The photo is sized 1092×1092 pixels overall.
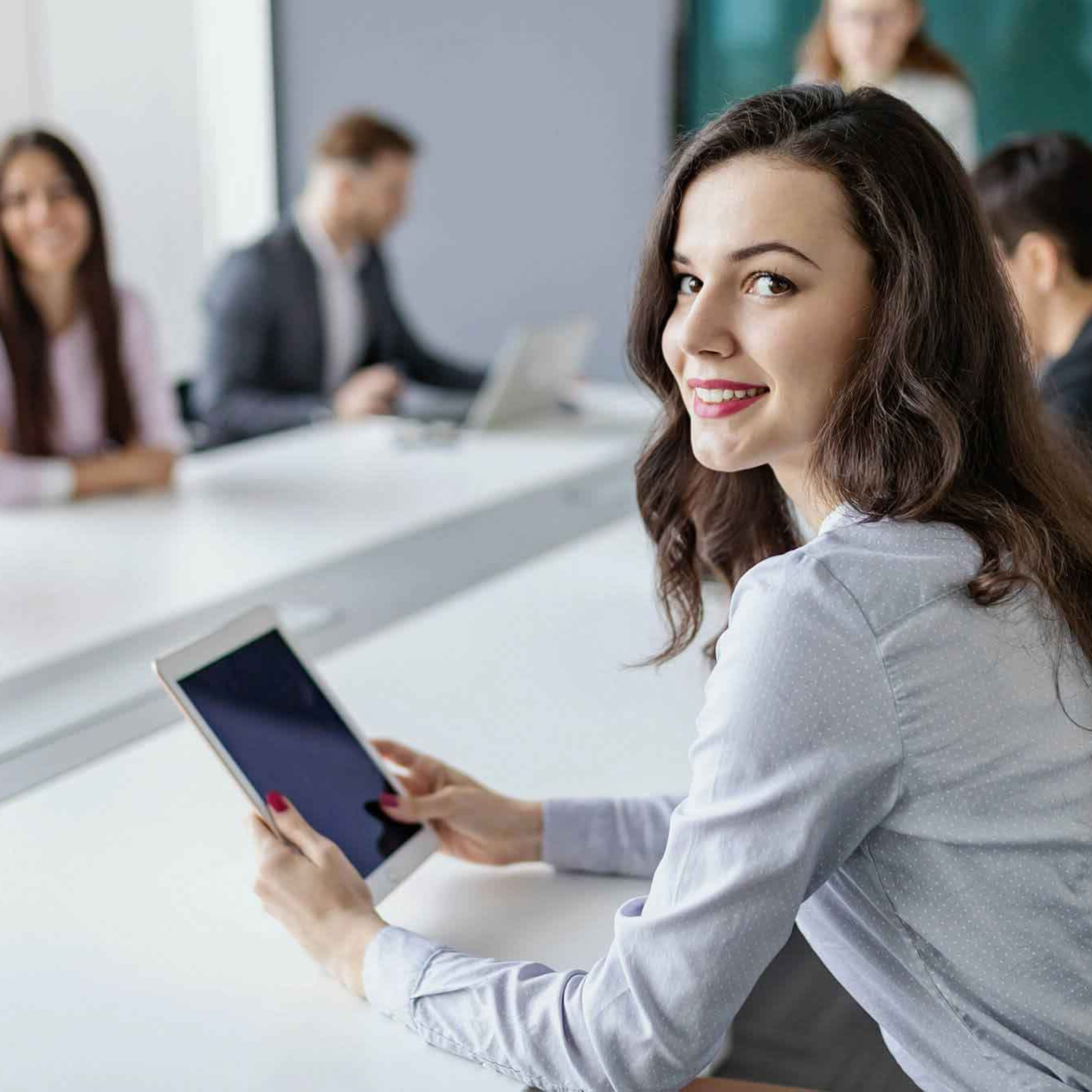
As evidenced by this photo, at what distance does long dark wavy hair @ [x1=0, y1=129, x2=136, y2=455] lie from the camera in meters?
3.03

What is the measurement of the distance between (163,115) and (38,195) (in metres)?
2.54

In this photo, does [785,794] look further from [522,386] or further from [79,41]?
[79,41]

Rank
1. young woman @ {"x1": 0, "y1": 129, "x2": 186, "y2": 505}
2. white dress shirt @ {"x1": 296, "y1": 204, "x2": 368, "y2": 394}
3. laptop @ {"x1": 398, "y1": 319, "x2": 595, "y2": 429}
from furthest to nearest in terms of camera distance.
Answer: white dress shirt @ {"x1": 296, "y1": 204, "x2": 368, "y2": 394}
laptop @ {"x1": 398, "y1": 319, "x2": 595, "y2": 429}
young woman @ {"x1": 0, "y1": 129, "x2": 186, "y2": 505}

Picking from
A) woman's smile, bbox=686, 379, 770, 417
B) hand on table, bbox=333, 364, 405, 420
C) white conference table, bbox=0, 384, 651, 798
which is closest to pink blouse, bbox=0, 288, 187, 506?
white conference table, bbox=0, 384, 651, 798

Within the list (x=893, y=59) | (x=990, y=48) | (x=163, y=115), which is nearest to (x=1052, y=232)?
(x=893, y=59)

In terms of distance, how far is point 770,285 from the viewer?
1.13 m

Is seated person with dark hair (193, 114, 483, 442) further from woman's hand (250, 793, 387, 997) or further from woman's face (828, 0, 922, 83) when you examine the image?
woman's hand (250, 793, 387, 997)

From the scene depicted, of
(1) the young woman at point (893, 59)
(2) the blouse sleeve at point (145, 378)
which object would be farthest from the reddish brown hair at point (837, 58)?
(2) the blouse sleeve at point (145, 378)

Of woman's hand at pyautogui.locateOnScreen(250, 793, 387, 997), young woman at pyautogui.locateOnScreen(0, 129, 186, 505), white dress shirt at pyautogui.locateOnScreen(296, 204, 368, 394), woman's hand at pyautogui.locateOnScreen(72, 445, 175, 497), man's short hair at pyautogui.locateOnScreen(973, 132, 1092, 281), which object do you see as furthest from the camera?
white dress shirt at pyautogui.locateOnScreen(296, 204, 368, 394)

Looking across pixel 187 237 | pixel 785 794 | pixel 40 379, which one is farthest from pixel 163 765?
pixel 187 237

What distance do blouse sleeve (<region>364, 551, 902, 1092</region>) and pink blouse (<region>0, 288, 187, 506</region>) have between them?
7.20 ft

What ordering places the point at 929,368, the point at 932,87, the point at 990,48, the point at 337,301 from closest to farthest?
the point at 929,368 < the point at 932,87 < the point at 337,301 < the point at 990,48

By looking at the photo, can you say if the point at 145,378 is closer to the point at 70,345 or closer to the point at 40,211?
the point at 70,345

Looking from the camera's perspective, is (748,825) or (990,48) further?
(990,48)
